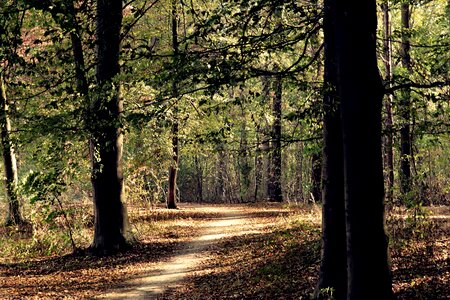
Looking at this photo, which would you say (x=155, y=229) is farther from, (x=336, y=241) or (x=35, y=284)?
(x=336, y=241)

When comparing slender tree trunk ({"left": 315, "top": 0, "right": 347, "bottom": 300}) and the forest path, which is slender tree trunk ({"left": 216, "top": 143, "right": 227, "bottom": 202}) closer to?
the forest path

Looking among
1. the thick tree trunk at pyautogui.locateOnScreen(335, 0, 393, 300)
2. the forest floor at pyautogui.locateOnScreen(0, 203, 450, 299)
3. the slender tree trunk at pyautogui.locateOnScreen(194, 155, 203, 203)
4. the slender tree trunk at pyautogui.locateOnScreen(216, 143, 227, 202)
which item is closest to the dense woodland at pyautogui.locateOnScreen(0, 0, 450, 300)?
the thick tree trunk at pyautogui.locateOnScreen(335, 0, 393, 300)

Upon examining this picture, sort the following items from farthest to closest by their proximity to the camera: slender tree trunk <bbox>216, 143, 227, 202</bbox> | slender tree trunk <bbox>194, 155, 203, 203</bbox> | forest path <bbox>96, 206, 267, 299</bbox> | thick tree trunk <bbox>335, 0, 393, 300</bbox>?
slender tree trunk <bbox>216, 143, 227, 202</bbox> < slender tree trunk <bbox>194, 155, 203, 203</bbox> < forest path <bbox>96, 206, 267, 299</bbox> < thick tree trunk <bbox>335, 0, 393, 300</bbox>

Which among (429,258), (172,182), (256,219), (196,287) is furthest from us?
(172,182)

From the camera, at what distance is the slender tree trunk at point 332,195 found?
6715 millimetres

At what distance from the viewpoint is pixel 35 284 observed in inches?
424

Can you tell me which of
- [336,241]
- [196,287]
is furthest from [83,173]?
[336,241]

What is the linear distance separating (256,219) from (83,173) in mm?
7460

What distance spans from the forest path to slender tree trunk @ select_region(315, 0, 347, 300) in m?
4.02

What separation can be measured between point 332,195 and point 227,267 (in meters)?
5.11

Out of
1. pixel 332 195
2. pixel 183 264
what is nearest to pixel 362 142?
pixel 332 195

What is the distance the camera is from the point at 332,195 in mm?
6840

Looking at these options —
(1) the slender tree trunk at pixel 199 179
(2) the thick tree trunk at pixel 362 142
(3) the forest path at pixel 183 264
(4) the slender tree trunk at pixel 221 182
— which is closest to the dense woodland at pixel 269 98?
(2) the thick tree trunk at pixel 362 142

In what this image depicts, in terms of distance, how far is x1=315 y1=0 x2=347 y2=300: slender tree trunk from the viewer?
22.0ft
